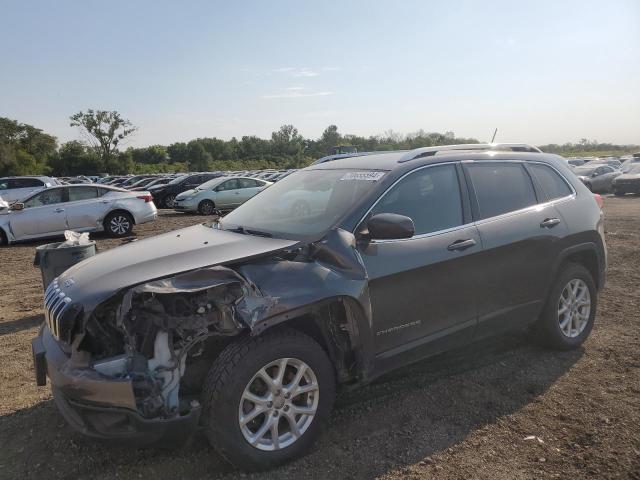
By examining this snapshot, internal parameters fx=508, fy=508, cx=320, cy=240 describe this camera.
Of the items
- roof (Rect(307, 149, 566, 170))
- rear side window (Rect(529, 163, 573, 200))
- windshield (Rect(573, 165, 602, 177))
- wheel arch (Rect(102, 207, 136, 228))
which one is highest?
roof (Rect(307, 149, 566, 170))

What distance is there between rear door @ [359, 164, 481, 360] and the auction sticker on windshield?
0.50 feet

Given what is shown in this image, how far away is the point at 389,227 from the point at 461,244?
81 cm

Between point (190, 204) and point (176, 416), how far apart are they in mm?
18128

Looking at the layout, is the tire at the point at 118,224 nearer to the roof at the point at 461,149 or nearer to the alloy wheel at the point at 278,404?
the roof at the point at 461,149

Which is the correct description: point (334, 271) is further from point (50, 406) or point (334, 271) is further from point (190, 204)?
point (190, 204)

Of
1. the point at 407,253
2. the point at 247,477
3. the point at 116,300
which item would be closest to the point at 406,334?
the point at 407,253

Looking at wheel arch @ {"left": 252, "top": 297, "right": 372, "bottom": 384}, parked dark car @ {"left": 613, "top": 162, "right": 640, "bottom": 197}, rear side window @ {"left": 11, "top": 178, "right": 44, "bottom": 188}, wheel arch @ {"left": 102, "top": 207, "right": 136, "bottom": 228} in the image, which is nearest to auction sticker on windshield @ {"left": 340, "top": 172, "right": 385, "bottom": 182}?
wheel arch @ {"left": 252, "top": 297, "right": 372, "bottom": 384}

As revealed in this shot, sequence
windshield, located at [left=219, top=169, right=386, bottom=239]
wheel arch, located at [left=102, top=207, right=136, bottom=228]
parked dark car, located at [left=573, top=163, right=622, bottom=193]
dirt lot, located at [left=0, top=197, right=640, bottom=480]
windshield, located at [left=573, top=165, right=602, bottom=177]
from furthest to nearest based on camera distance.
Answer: windshield, located at [left=573, top=165, right=602, bottom=177], parked dark car, located at [left=573, top=163, right=622, bottom=193], wheel arch, located at [left=102, top=207, right=136, bottom=228], windshield, located at [left=219, top=169, right=386, bottom=239], dirt lot, located at [left=0, top=197, right=640, bottom=480]

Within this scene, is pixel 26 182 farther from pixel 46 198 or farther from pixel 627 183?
pixel 627 183

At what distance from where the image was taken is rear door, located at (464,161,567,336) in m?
3.93

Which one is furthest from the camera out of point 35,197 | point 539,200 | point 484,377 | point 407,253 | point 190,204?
point 190,204

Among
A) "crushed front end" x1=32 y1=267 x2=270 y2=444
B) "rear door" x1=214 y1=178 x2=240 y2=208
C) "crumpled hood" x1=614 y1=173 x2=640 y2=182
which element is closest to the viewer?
"crushed front end" x1=32 y1=267 x2=270 y2=444

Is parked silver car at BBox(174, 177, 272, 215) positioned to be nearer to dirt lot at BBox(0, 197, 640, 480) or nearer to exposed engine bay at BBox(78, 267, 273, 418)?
dirt lot at BBox(0, 197, 640, 480)

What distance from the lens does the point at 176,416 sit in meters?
2.64
